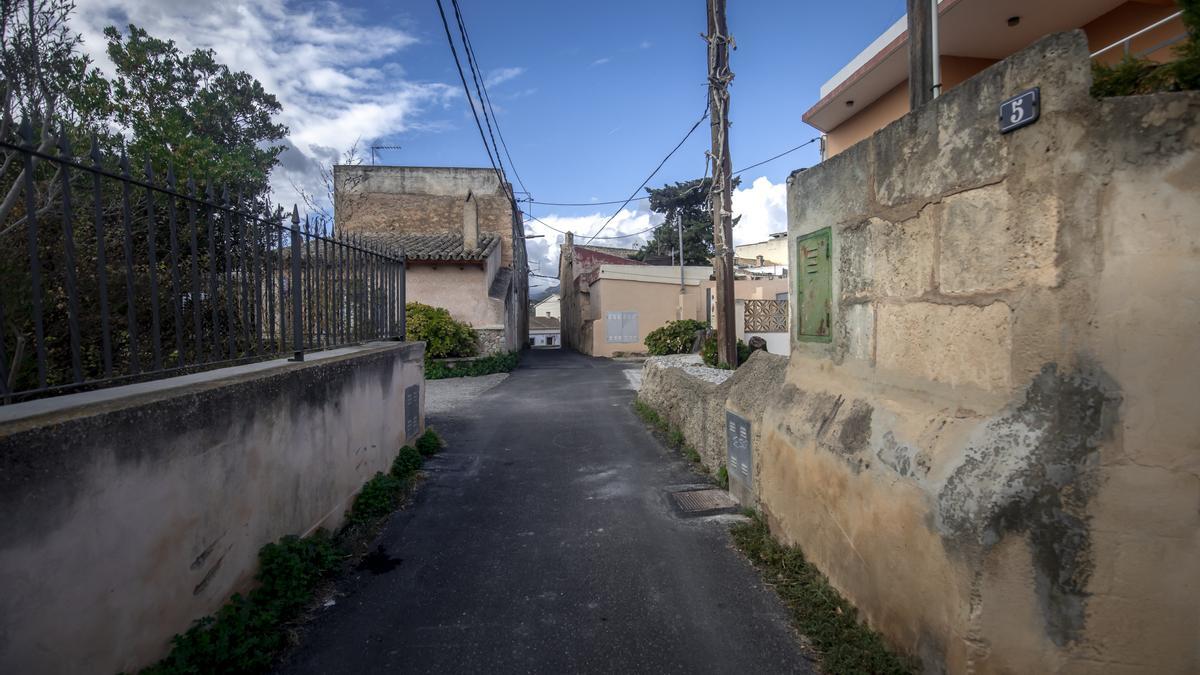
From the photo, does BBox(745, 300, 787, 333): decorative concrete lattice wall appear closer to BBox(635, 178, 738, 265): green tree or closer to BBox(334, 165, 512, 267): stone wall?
BBox(334, 165, 512, 267): stone wall

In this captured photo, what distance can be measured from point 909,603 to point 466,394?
37.4 ft

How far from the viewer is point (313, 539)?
414cm

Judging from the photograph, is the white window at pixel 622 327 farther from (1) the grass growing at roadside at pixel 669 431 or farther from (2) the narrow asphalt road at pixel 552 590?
(2) the narrow asphalt road at pixel 552 590

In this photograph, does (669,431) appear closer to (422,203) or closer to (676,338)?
(676,338)

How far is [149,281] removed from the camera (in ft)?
14.9

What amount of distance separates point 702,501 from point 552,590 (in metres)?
2.08

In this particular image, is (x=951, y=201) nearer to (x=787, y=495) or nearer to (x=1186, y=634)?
(x=1186, y=634)

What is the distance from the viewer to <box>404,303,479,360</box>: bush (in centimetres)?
1625

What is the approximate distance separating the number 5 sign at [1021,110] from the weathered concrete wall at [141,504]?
3.76m

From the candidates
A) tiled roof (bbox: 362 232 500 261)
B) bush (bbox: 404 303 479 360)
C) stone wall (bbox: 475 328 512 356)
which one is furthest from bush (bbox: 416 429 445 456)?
stone wall (bbox: 475 328 512 356)

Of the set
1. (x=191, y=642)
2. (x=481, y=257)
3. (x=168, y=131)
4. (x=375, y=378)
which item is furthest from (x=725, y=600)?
(x=481, y=257)

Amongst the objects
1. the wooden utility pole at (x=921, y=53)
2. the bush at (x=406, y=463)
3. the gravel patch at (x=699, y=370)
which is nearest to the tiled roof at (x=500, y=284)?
the gravel patch at (x=699, y=370)

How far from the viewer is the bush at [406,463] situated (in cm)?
624

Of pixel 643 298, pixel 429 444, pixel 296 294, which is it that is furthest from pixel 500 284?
pixel 296 294
